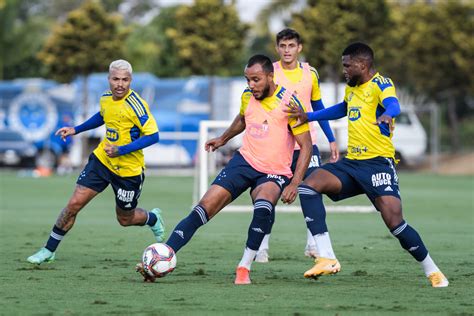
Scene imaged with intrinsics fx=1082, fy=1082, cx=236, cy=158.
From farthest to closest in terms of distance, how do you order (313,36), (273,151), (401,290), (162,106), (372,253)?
(162,106)
(313,36)
(372,253)
(273,151)
(401,290)

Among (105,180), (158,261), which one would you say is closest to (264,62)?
Answer: (158,261)

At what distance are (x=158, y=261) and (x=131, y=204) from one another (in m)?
2.24

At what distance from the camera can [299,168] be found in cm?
977

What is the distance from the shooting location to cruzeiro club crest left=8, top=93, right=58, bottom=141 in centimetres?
4331

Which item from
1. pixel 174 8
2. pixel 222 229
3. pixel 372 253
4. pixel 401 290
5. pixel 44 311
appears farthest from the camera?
pixel 174 8

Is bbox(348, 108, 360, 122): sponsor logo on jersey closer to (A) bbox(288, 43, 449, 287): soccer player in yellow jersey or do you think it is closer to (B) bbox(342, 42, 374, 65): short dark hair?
(A) bbox(288, 43, 449, 287): soccer player in yellow jersey

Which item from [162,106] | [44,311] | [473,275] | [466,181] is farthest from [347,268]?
[162,106]

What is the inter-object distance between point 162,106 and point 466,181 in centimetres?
1311

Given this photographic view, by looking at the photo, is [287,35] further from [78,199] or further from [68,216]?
[68,216]

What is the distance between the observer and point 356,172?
31.3 feet

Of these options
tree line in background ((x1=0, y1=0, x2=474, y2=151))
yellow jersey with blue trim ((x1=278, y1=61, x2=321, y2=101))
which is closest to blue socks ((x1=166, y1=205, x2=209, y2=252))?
yellow jersey with blue trim ((x1=278, y1=61, x2=321, y2=101))

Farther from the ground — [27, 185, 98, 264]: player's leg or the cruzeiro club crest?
the cruzeiro club crest

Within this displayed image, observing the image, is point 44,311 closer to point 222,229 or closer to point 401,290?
point 401,290

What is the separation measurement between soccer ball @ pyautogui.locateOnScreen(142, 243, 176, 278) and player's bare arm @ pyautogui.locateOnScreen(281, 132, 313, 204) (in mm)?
1137
